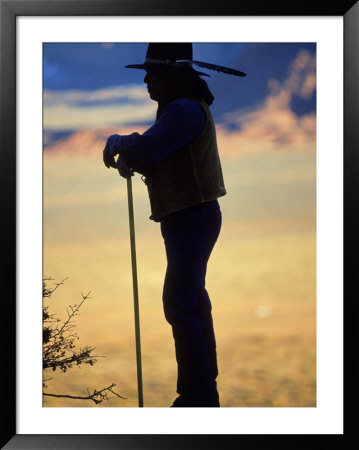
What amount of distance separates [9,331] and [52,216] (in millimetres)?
423

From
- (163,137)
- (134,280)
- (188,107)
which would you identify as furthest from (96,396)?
(188,107)

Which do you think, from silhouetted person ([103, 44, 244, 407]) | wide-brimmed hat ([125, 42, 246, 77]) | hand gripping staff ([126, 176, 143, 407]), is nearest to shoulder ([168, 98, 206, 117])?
silhouetted person ([103, 44, 244, 407])

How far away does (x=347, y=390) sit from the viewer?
310 cm

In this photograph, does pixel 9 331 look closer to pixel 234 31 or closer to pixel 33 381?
pixel 33 381

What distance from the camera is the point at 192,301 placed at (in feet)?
10.8

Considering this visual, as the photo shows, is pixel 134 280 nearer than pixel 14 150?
No

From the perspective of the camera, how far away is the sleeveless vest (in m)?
3.29

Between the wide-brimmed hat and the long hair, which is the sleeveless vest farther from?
the wide-brimmed hat

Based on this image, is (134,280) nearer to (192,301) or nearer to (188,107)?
(192,301)

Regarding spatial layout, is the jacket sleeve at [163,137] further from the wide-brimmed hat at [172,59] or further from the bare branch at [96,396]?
the bare branch at [96,396]

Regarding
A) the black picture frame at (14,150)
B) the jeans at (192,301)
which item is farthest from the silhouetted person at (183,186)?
the black picture frame at (14,150)

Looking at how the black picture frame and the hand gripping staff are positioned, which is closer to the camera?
the black picture frame

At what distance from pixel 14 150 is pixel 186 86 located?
0.67 metres

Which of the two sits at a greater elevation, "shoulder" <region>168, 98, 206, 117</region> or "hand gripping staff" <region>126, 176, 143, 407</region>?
"shoulder" <region>168, 98, 206, 117</region>
